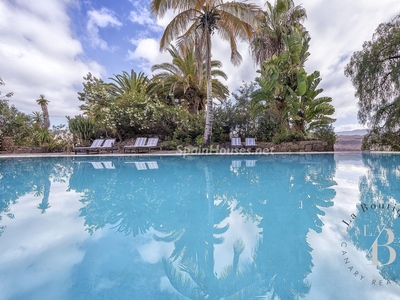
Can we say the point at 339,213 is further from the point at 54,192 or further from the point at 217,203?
the point at 54,192

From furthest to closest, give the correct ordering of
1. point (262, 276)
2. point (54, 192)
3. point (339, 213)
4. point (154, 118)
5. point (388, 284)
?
1. point (154, 118)
2. point (54, 192)
3. point (339, 213)
4. point (262, 276)
5. point (388, 284)

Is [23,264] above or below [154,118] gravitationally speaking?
below

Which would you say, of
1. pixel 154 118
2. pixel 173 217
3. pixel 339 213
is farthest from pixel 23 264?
pixel 154 118

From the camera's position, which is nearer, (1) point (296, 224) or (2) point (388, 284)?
(2) point (388, 284)

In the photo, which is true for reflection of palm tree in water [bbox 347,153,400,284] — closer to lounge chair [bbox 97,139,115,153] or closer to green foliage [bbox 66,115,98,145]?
lounge chair [bbox 97,139,115,153]

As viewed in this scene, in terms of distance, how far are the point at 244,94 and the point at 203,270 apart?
13.9 meters

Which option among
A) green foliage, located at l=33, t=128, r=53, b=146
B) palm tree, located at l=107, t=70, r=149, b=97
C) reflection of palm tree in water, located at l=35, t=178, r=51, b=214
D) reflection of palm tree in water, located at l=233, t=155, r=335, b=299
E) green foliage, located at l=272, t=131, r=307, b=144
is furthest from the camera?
palm tree, located at l=107, t=70, r=149, b=97

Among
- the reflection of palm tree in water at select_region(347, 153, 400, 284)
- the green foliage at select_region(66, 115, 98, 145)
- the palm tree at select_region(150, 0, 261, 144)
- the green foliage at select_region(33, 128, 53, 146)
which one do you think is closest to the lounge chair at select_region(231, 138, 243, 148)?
the palm tree at select_region(150, 0, 261, 144)

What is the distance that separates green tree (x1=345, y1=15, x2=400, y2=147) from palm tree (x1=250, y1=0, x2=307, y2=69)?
4592 mm

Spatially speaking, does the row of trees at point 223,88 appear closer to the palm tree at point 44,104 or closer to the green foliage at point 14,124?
the green foliage at point 14,124

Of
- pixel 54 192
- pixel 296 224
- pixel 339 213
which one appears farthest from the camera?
pixel 54 192

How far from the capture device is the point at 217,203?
383 cm

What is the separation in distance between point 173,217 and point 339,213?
106 inches

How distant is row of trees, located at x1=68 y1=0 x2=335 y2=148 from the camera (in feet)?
35.7
